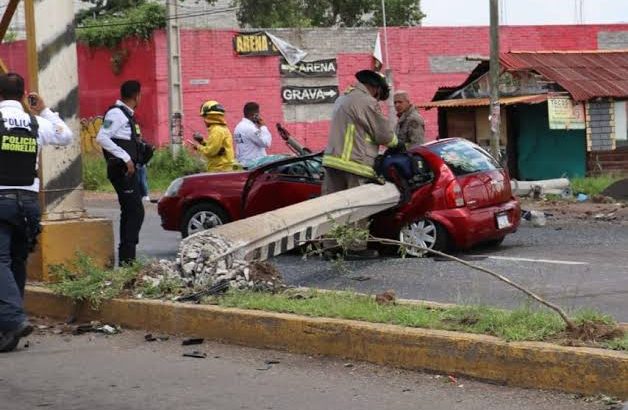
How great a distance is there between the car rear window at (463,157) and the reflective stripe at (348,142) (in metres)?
0.93

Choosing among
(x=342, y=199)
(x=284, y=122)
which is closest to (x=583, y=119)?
(x=284, y=122)

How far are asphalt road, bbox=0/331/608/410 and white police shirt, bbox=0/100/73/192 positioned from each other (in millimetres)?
1374

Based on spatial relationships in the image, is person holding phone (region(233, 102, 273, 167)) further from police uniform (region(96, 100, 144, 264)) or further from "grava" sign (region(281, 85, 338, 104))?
"grava" sign (region(281, 85, 338, 104))

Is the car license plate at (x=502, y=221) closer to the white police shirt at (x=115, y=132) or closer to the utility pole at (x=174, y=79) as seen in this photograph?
the white police shirt at (x=115, y=132)

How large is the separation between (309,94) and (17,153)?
80.4ft

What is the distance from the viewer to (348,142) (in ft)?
35.4

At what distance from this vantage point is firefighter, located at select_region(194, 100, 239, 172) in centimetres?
1288

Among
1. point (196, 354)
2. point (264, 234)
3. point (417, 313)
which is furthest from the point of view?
point (264, 234)

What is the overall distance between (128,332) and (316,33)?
24711mm

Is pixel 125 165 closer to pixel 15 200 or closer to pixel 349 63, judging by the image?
pixel 15 200

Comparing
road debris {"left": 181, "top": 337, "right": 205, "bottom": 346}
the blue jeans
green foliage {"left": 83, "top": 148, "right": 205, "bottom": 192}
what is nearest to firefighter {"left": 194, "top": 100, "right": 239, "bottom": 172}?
the blue jeans

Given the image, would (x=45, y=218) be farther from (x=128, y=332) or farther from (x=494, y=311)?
(x=494, y=311)

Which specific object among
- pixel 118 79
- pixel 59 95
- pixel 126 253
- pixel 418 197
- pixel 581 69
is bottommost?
pixel 126 253

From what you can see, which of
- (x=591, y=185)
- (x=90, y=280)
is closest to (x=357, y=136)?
(x=90, y=280)
